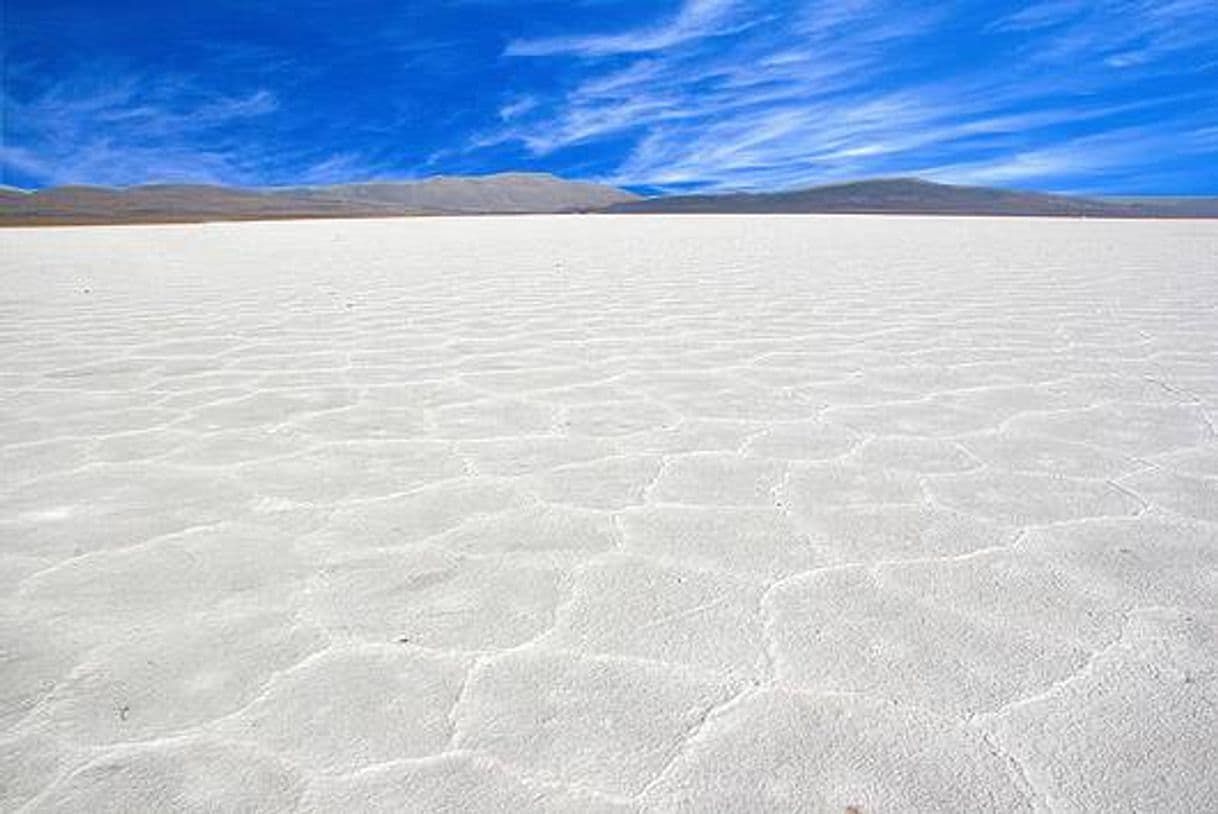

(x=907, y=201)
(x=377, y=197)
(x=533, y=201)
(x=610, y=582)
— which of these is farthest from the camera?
(x=533, y=201)

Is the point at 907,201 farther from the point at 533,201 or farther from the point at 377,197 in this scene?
the point at 377,197

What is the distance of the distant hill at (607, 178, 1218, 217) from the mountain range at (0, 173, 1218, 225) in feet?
0.27

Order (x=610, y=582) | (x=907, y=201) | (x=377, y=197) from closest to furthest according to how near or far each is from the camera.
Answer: (x=610, y=582), (x=907, y=201), (x=377, y=197)

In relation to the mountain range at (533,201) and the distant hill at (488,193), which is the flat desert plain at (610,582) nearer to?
the mountain range at (533,201)

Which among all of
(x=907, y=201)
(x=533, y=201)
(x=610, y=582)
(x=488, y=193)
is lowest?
(x=610, y=582)

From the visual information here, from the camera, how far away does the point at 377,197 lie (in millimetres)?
95500

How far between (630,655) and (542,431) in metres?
1.25

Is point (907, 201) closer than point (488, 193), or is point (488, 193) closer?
point (907, 201)

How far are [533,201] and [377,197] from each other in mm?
17972

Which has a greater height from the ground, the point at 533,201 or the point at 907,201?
the point at 533,201

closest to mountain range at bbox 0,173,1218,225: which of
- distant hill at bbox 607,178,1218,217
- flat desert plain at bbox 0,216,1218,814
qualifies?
distant hill at bbox 607,178,1218,217

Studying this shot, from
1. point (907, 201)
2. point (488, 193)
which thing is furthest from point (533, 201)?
point (907, 201)

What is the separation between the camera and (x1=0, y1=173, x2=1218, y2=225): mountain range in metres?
54.1

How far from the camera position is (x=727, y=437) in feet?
7.70
